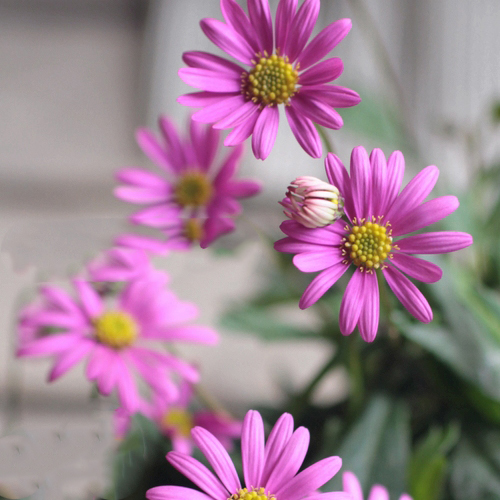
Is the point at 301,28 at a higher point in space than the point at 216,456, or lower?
higher

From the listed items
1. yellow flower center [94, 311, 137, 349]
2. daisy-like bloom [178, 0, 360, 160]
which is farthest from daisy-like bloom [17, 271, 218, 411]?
daisy-like bloom [178, 0, 360, 160]

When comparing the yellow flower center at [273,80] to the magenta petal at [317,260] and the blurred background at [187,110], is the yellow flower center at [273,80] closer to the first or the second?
the magenta petal at [317,260]

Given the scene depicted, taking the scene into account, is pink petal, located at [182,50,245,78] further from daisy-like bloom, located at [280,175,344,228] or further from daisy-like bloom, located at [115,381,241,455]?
daisy-like bloom, located at [115,381,241,455]

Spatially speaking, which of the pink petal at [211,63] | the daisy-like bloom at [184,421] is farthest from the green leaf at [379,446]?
the pink petal at [211,63]

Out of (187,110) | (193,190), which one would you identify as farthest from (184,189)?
(187,110)

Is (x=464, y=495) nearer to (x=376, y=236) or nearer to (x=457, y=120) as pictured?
(x=376, y=236)

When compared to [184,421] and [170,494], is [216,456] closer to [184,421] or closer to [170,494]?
[170,494]
